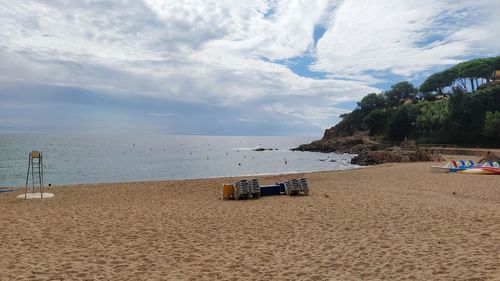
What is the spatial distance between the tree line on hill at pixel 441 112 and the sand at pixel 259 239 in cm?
5369

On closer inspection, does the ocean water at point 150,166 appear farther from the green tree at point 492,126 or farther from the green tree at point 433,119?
the green tree at point 492,126

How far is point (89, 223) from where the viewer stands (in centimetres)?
1119

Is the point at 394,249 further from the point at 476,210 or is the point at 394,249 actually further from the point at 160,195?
the point at 160,195

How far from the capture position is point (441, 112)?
72.3 metres

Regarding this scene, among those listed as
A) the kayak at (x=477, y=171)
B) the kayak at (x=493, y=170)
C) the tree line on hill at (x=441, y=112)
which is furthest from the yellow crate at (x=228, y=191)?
the tree line on hill at (x=441, y=112)

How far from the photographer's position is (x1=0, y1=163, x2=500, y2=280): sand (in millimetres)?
6688

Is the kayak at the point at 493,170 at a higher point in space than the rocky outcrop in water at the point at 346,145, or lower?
lower

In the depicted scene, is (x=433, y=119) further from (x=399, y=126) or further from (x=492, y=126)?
(x=492, y=126)

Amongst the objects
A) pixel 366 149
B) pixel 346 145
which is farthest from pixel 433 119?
pixel 346 145

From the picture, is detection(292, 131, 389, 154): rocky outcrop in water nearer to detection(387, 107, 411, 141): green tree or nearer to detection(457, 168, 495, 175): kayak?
detection(387, 107, 411, 141): green tree

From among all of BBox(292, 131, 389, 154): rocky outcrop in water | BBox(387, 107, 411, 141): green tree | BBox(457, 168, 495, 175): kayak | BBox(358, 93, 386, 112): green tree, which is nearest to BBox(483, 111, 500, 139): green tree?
BBox(387, 107, 411, 141): green tree

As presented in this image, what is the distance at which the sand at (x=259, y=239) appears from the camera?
669 cm

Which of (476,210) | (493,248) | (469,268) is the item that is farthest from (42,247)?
(476,210)

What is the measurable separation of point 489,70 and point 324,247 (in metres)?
97.0
